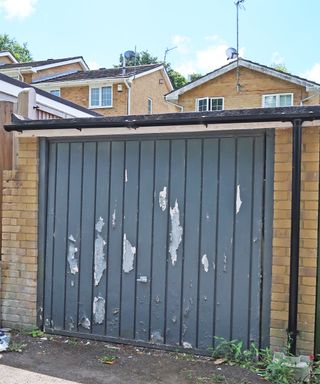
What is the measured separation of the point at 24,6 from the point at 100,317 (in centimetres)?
6002

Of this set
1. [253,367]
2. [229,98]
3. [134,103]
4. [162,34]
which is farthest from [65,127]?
[162,34]

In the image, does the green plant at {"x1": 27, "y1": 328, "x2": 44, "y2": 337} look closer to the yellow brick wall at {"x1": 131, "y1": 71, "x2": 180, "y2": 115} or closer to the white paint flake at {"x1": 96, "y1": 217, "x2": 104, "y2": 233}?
the white paint flake at {"x1": 96, "y1": 217, "x2": 104, "y2": 233}

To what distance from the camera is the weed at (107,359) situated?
4.09 m

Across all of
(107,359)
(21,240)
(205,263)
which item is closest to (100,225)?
(21,240)

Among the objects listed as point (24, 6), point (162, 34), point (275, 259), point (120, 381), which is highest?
point (24, 6)

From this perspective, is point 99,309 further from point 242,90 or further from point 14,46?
point 14,46

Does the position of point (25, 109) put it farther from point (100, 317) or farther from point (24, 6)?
point (24, 6)

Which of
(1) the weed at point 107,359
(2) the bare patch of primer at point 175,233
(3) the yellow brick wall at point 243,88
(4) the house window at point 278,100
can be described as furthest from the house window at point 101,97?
(1) the weed at point 107,359

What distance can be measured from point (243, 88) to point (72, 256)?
1682 centimetres

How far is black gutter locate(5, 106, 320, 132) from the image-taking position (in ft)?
12.5

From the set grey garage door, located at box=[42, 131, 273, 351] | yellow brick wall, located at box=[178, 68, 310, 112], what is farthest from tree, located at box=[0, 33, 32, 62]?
grey garage door, located at box=[42, 131, 273, 351]

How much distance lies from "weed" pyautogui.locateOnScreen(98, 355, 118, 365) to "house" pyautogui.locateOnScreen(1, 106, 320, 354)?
33 centimetres

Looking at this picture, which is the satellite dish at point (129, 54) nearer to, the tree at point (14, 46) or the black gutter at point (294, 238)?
the black gutter at point (294, 238)

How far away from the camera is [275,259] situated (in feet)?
13.1
